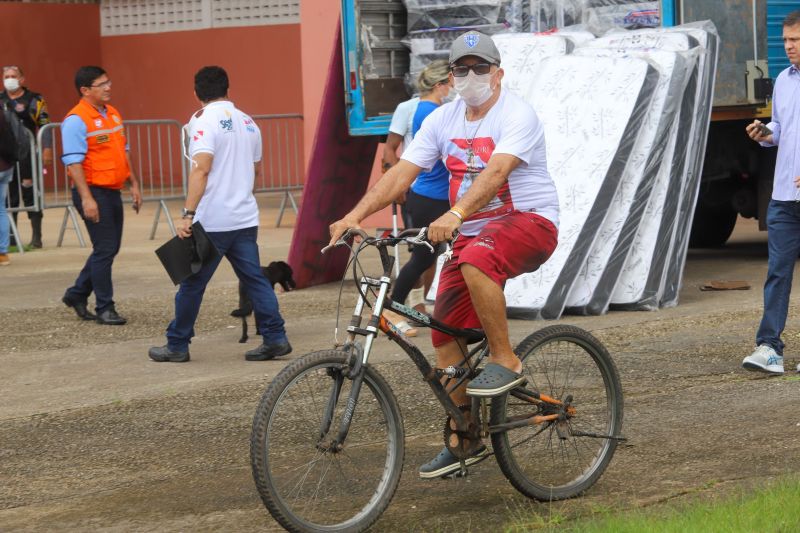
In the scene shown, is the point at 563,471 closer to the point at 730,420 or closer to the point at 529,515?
the point at 529,515

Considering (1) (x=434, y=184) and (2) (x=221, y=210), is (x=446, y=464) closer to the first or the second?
(2) (x=221, y=210)

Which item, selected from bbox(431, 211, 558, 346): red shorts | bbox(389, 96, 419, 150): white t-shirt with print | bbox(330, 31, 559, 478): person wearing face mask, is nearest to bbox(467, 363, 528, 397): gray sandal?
bbox(330, 31, 559, 478): person wearing face mask

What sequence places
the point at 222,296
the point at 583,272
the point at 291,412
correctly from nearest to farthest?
the point at 291,412, the point at 583,272, the point at 222,296

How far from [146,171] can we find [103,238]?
1226 centimetres

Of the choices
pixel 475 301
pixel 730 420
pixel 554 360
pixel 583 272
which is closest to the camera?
pixel 475 301

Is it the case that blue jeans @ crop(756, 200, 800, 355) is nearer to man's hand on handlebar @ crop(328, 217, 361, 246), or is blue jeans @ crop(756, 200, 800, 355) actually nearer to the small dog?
the small dog

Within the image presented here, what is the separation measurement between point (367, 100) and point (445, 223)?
742 centimetres

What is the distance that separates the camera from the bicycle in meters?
4.71

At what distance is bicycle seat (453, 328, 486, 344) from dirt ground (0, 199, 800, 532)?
0.64 meters

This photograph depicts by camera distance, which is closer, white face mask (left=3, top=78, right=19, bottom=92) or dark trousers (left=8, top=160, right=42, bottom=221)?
dark trousers (left=8, top=160, right=42, bottom=221)

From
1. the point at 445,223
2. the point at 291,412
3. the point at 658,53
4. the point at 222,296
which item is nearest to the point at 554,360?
the point at 445,223

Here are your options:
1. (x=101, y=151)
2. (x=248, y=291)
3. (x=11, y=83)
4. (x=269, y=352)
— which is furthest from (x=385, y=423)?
(x=11, y=83)

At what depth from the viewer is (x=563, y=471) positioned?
5555mm

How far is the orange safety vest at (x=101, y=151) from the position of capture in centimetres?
988
